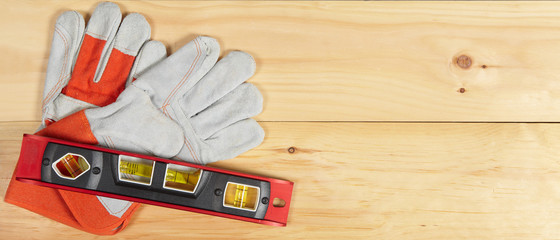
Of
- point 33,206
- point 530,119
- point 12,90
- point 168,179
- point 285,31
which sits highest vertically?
point 285,31

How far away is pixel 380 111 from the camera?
1.16 meters

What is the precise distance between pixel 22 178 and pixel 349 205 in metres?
0.76

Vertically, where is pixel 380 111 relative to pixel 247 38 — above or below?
below

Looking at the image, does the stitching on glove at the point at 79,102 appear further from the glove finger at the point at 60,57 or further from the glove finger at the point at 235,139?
the glove finger at the point at 235,139

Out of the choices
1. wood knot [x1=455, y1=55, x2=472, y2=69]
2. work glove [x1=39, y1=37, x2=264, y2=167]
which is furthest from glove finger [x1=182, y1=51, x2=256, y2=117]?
wood knot [x1=455, y1=55, x2=472, y2=69]

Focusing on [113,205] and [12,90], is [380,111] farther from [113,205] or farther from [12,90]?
[12,90]

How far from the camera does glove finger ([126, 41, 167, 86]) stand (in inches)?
44.1

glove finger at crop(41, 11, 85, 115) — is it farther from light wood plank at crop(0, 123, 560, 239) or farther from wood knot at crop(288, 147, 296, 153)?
wood knot at crop(288, 147, 296, 153)

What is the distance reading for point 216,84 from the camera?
112cm

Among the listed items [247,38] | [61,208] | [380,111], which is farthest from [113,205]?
[380,111]

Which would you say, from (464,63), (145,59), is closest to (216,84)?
(145,59)

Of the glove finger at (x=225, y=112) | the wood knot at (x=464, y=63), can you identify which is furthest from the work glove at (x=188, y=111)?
the wood knot at (x=464, y=63)

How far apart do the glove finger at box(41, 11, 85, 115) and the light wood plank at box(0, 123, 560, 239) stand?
320 mm

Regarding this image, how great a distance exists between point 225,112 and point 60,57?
0.40 m
